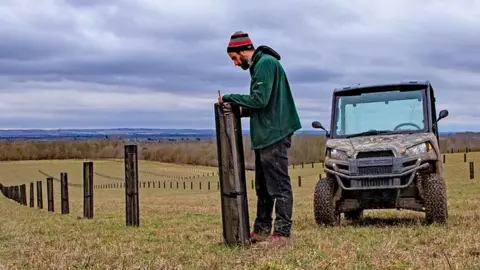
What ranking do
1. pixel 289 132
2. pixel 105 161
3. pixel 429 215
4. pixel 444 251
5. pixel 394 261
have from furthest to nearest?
1. pixel 105 161
2. pixel 429 215
3. pixel 289 132
4. pixel 444 251
5. pixel 394 261

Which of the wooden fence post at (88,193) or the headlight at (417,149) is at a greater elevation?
the headlight at (417,149)

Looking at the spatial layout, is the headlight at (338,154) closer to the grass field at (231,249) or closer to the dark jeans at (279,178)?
the grass field at (231,249)

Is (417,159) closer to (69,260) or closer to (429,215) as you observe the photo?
(429,215)

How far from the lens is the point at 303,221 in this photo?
38.8 ft

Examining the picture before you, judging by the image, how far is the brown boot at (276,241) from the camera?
745cm

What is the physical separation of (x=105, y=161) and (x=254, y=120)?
117 m

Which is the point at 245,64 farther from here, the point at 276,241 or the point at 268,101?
the point at 276,241

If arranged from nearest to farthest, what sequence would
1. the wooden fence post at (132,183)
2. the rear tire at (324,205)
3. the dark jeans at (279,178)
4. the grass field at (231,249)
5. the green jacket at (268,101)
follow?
the grass field at (231,249)
the green jacket at (268,101)
the dark jeans at (279,178)
the rear tire at (324,205)
the wooden fence post at (132,183)

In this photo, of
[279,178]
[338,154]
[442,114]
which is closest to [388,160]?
[338,154]

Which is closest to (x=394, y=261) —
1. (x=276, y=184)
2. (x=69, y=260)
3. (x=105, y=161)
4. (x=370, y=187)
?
(x=276, y=184)

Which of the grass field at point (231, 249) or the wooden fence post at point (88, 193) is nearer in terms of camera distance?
the grass field at point (231, 249)

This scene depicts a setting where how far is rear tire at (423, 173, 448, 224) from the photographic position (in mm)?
10133

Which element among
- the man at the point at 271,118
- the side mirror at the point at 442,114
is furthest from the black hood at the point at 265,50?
the side mirror at the point at 442,114

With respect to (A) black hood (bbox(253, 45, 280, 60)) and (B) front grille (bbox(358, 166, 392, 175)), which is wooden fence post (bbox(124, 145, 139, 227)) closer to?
(B) front grille (bbox(358, 166, 392, 175))
